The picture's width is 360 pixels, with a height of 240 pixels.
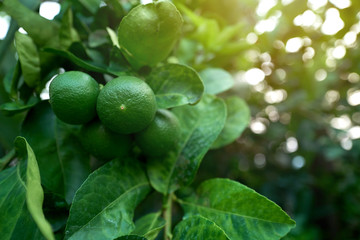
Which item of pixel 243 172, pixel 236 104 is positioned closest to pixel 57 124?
pixel 236 104

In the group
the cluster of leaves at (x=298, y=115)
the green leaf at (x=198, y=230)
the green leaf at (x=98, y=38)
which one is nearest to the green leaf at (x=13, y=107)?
the green leaf at (x=98, y=38)

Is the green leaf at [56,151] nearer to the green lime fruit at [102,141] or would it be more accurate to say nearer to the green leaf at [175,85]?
the green lime fruit at [102,141]

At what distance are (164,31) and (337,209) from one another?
2.07 metres

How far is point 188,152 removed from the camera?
2.67 ft

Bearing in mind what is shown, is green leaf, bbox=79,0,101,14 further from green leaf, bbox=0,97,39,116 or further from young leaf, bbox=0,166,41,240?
young leaf, bbox=0,166,41,240

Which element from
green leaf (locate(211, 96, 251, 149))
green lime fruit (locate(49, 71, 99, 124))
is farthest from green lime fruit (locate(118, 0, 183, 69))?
green leaf (locate(211, 96, 251, 149))

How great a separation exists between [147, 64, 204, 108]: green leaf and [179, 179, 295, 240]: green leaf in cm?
22

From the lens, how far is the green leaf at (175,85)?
2.37ft

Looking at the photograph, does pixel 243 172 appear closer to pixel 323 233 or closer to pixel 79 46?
pixel 323 233

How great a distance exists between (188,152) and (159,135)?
0.12 meters

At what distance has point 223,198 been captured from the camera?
0.71 meters

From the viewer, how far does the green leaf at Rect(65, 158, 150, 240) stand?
23.5 inches

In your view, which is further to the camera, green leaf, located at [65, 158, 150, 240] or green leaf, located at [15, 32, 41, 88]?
green leaf, located at [15, 32, 41, 88]

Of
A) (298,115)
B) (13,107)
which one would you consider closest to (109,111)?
(13,107)
